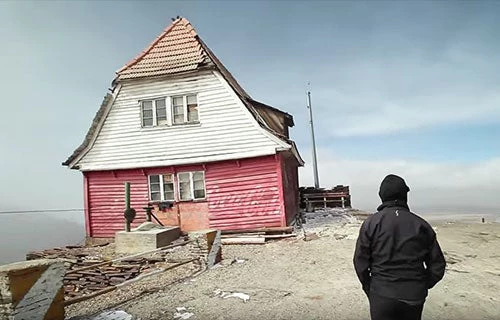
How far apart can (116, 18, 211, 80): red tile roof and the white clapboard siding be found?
441 mm

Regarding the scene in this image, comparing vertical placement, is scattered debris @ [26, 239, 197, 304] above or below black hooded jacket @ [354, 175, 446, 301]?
below

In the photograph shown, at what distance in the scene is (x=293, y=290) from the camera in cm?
686

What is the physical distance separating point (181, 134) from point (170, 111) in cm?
112

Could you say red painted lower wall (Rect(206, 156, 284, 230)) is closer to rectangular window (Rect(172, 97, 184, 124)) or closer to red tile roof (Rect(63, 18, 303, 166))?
red tile roof (Rect(63, 18, 303, 166))

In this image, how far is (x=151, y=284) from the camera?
791 cm

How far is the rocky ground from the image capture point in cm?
563

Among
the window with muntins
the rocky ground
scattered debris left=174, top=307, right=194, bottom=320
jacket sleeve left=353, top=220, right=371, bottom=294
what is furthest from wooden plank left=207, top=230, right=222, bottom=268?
the window with muntins

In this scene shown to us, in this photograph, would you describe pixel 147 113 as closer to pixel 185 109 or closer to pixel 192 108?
pixel 185 109

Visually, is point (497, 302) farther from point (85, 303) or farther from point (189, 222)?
point (189, 222)

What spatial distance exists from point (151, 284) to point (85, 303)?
1.37m

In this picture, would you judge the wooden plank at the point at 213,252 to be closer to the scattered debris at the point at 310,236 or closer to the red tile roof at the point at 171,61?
the scattered debris at the point at 310,236

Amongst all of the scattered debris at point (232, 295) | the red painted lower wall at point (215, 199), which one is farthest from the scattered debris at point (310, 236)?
the scattered debris at point (232, 295)

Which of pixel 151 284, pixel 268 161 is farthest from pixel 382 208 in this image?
pixel 268 161

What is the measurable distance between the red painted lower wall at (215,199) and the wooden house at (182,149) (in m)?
0.04
